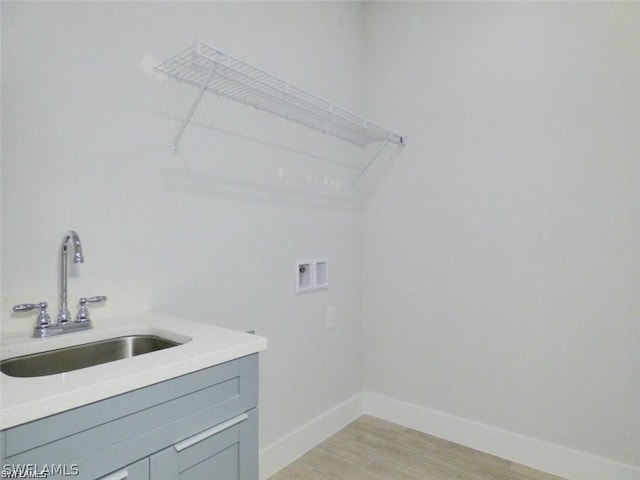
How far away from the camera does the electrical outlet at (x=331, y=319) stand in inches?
93.0

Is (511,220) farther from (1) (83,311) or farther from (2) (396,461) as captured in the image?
(1) (83,311)

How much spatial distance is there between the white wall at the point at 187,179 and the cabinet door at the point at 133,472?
644 millimetres

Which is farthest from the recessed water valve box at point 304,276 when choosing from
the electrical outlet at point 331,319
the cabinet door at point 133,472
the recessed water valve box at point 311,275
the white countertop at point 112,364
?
the cabinet door at point 133,472

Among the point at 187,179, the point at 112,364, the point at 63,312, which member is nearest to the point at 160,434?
the point at 112,364

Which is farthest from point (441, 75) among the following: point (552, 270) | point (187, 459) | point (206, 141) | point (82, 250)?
point (187, 459)

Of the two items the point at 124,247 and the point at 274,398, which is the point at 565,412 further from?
the point at 124,247

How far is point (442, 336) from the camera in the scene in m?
2.34

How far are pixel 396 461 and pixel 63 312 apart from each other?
179 centimetres

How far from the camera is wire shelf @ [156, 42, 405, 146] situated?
1424mm

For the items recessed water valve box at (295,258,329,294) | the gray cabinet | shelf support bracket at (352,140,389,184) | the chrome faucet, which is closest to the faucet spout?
the chrome faucet

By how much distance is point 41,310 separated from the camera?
1161mm

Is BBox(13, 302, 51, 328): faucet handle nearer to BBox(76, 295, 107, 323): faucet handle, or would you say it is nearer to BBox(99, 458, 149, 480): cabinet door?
BBox(76, 295, 107, 323): faucet handle

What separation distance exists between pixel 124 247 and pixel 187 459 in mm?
794

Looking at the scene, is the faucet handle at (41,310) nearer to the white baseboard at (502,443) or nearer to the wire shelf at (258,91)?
the wire shelf at (258,91)
